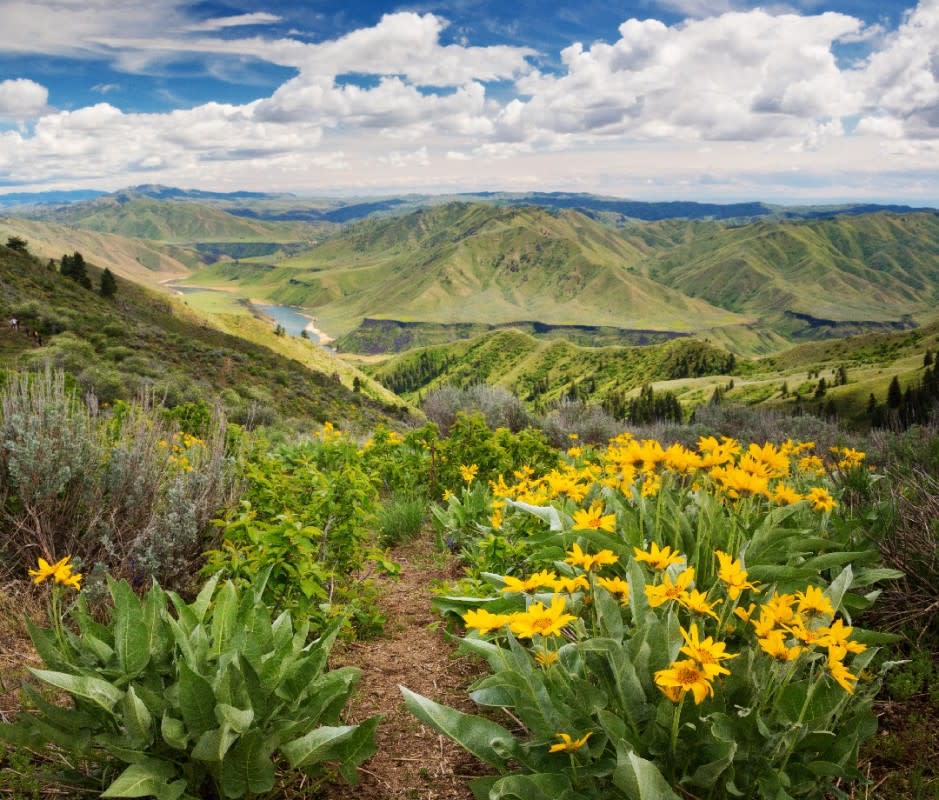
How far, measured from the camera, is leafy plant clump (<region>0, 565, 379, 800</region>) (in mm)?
2246

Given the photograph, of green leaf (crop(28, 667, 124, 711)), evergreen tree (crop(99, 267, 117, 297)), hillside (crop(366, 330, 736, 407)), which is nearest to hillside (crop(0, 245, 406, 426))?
evergreen tree (crop(99, 267, 117, 297))

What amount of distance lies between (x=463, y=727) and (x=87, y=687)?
1.45 meters

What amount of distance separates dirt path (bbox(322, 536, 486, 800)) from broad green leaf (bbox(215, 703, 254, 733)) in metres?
0.70

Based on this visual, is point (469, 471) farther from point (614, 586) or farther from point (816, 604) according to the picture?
point (816, 604)

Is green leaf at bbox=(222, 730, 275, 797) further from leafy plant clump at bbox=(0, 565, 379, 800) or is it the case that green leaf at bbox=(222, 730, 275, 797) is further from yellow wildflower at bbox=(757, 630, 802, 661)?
yellow wildflower at bbox=(757, 630, 802, 661)

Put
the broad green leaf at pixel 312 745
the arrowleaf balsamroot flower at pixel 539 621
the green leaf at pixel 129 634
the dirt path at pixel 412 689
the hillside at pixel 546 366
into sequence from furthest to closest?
the hillside at pixel 546 366
the dirt path at pixel 412 689
the green leaf at pixel 129 634
the broad green leaf at pixel 312 745
the arrowleaf balsamroot flower at pixel 539 621

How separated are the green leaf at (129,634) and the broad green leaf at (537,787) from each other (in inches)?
58.6

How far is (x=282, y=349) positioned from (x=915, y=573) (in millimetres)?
81794

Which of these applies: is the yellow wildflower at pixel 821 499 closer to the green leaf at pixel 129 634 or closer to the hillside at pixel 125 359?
the green leaf at pixel 129 634

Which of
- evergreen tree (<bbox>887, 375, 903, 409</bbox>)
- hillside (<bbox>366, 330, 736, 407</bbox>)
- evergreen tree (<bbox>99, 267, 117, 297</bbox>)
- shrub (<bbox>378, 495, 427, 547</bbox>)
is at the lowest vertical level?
hillside (<bbox>366, 330, 736, 407</bbox>)

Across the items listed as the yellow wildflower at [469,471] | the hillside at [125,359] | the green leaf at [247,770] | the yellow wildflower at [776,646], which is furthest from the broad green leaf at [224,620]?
the hillside at [125,359]

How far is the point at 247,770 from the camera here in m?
2.27

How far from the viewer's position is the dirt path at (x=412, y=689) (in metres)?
2.68

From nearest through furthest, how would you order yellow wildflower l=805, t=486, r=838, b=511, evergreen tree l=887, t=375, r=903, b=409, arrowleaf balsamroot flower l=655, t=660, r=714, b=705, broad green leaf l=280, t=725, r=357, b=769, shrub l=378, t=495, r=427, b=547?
1. arrowleaf balsamroot flower l=655, t=660, r=714, b=705
2. broad green leaf l=280, t=725, r=357, b=769
3. yellow wildflower l=805, t=486, r=838, b=511
4. shrub l=378, t=495, r=427, b=547
5. evergreen tree l=887, t=375, r=903, b=409
